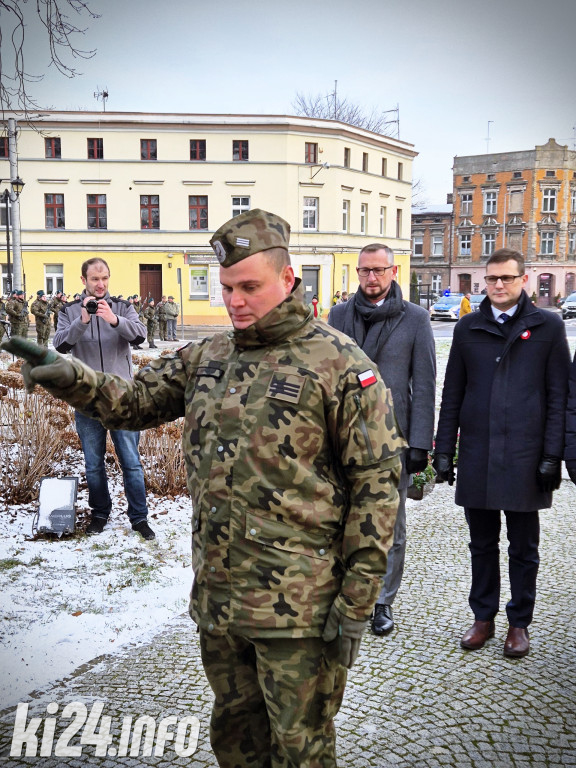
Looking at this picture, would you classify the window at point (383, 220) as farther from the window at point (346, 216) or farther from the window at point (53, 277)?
the window at point (53, 277)

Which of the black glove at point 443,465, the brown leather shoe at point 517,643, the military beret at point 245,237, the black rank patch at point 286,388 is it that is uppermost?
the military beret at point 245,237

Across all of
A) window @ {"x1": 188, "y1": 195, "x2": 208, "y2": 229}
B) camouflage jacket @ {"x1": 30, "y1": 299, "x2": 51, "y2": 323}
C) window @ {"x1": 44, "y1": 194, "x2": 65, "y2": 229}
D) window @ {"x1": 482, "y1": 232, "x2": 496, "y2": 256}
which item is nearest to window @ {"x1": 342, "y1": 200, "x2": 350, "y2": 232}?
window @ {"x1": 188, "y1": 195, "x2": 208, "y2": 229}

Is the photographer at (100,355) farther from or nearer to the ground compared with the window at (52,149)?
nearer to the ground

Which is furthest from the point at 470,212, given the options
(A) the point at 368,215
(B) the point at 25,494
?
(B) the point at 25,494

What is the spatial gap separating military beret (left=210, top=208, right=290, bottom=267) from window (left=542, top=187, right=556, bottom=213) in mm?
72471

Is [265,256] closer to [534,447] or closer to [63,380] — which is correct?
[63,380]

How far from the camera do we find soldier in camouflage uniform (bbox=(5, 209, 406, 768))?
7.63 ft

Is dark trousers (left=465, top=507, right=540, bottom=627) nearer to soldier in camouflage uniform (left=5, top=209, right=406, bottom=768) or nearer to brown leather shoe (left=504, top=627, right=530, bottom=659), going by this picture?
brown leather shoe (left=504, top=627, right=530, bottom=659)

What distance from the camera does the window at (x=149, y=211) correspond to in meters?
42.9

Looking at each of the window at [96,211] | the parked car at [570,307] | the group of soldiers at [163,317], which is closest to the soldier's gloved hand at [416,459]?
the group of soldiers at [163,317]

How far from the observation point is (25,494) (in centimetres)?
696

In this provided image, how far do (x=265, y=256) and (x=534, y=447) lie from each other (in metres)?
2.53

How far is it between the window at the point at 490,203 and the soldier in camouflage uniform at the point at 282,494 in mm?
73137

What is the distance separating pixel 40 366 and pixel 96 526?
421cm
